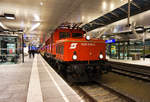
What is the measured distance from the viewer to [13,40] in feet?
38.0

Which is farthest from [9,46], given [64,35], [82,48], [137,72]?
[137,72]

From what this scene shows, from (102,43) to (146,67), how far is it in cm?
725

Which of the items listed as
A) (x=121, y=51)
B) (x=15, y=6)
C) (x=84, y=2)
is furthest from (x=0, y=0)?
(x=121, y=51)

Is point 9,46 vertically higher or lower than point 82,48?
higher

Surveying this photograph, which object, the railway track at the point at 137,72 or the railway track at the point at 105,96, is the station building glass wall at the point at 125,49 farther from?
the railway track at the point at 105,96

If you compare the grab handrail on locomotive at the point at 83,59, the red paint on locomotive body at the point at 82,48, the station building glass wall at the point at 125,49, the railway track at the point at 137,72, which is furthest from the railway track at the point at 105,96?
the station building glass wall at the point at 125,49

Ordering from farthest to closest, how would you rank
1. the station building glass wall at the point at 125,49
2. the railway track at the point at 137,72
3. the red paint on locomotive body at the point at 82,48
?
the station building glass wall at the point at 125,49 → the railway track at the point at 137,72 → the red paint on locomotive body at the point at 82,48

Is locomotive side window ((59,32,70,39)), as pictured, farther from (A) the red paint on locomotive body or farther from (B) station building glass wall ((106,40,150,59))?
(B) station building glass wall ((106,40,150,59))

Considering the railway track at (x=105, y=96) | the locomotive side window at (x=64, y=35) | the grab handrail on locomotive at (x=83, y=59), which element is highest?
the locomotive side window at (x=64, y=35)

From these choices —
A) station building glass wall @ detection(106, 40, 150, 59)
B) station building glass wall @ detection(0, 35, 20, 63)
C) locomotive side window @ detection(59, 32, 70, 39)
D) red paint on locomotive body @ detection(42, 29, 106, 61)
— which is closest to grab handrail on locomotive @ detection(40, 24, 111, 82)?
red paint on locomotive body @ detection(42, 29, 106, 61)

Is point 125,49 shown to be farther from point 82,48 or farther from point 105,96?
point 105,96

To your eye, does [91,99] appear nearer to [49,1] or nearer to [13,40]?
[49,1]

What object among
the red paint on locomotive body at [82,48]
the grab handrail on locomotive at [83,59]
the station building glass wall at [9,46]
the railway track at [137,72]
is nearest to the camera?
the grab handrail on locomotive at [83,59]

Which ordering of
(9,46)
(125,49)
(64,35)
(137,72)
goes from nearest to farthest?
(64,35) < (137,72) < (9,46) < (125,49)
